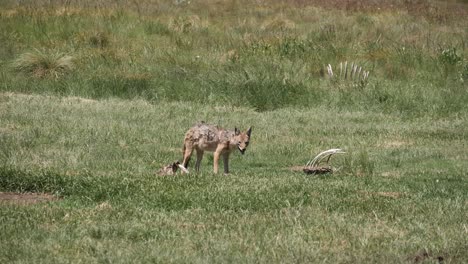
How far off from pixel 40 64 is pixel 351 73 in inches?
299

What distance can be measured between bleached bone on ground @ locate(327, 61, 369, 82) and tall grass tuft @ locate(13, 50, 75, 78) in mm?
6335

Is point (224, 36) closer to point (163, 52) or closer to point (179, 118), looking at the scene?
point (163, 52)

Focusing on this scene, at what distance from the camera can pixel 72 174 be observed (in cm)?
1126

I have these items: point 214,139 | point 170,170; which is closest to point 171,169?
point 170,170

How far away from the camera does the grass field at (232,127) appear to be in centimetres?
850

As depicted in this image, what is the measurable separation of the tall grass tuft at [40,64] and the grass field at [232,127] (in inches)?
1.6

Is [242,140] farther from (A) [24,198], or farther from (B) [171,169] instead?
(A) [24,198]

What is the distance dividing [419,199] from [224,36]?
16.5 meters

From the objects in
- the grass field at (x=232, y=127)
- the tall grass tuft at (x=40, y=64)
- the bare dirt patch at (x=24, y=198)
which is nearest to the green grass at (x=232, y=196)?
the grass field at (x=232, y=127)

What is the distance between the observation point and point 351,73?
22.6 m

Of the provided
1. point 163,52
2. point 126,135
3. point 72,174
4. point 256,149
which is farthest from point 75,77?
point 72,174

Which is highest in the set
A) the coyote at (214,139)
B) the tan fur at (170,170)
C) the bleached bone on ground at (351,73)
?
the coyote at (214,139)

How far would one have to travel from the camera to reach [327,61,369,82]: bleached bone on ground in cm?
2233

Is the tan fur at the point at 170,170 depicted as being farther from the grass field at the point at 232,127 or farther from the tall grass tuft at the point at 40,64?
the tall grass tuft at the point at 40,64
